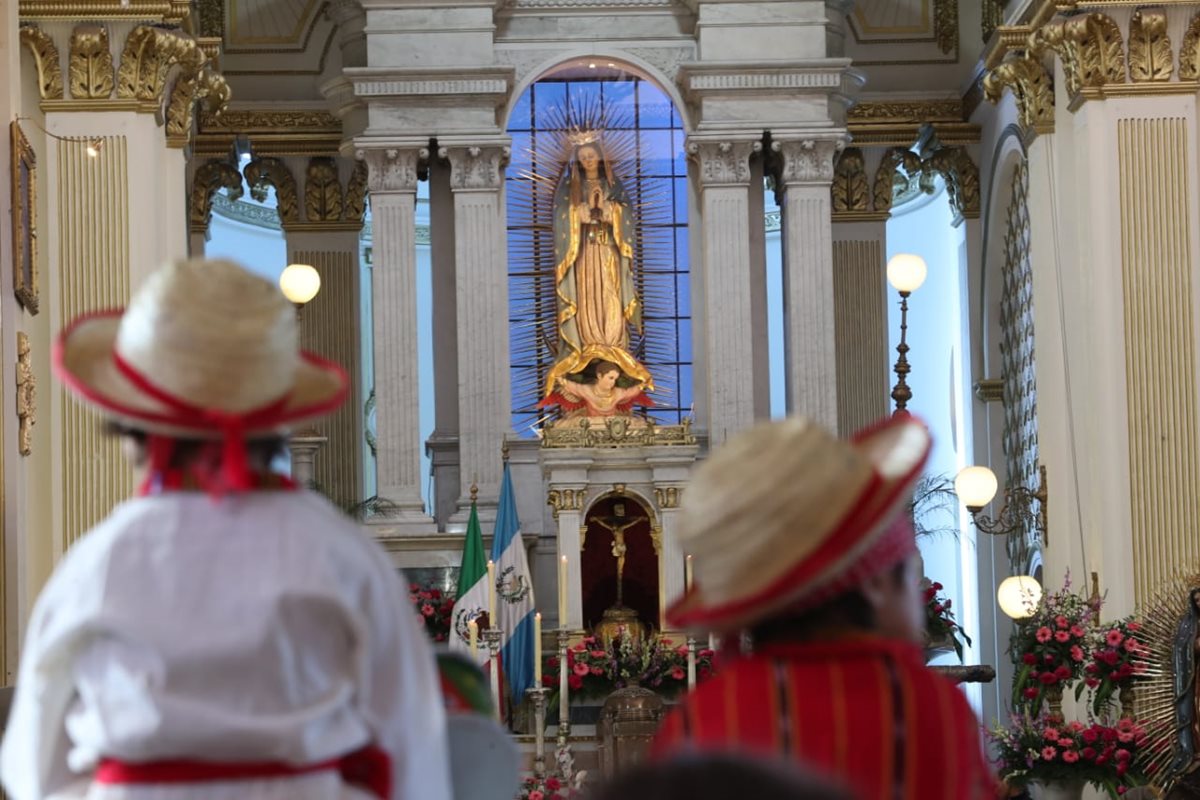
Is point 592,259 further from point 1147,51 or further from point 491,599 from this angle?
point 1147,51

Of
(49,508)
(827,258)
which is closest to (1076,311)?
(827,258)

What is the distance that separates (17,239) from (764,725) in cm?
846

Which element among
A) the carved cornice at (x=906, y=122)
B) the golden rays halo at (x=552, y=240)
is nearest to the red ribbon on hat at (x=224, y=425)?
the golden rays halo at (x=552, y=240)

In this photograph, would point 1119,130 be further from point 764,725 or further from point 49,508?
point 764,725

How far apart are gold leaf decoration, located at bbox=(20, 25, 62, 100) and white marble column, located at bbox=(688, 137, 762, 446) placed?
562cm

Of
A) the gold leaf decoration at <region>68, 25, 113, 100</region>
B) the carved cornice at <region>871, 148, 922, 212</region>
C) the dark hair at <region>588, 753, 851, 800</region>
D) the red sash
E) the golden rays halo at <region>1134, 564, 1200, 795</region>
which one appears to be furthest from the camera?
the carved cornice at <region>871, 148, 922, 212</region>

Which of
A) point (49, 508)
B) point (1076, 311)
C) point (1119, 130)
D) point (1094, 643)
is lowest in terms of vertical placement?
point (1094, 643)

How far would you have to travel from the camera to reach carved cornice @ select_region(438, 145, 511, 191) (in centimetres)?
1858

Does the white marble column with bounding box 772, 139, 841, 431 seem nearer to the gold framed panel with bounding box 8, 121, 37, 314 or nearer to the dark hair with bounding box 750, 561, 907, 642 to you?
the gold framed panel with bounding box 8, 121, 37, 314

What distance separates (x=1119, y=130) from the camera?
49.7 feet

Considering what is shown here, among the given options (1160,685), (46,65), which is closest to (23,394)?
(46,65)

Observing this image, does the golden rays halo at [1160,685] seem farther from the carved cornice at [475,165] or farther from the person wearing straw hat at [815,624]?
the person wearing straw hat at [815,624]

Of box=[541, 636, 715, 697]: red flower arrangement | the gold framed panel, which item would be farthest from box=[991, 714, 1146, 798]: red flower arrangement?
the gold framed panel

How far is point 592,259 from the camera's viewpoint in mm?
18906
